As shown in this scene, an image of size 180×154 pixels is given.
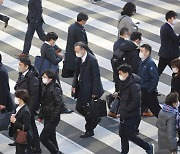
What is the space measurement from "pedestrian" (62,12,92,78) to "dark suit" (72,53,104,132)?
1.70 metres

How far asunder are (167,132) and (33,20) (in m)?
6.73

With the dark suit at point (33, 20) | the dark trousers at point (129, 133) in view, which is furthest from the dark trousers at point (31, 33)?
the dark trousers at point (129, 133)

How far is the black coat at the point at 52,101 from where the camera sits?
37.7ft

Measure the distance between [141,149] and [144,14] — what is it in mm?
7915

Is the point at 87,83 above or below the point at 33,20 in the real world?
above

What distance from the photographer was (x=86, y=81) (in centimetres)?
1273

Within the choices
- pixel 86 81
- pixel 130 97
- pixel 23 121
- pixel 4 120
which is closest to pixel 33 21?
pixel 86 81

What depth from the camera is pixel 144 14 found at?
1980 centimetres

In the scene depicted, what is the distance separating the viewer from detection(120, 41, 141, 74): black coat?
1312cm

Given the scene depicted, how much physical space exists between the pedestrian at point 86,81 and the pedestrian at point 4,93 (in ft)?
4.16

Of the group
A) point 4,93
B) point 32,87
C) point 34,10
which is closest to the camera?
point 32,87

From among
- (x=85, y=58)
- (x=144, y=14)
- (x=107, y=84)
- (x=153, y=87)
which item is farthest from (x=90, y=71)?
(x=144, y=14)

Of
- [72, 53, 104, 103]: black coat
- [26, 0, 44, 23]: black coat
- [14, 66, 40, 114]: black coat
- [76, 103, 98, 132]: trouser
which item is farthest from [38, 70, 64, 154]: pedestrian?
[26, 0, 44, 23]: black coat

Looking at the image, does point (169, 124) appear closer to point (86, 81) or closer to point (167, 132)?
point (167, 132)
